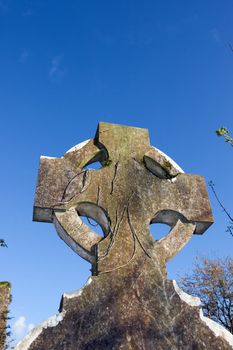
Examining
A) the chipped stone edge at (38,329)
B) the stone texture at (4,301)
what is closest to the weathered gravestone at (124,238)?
the chipped stone edge at (38,329)

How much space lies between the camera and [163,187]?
444 cm

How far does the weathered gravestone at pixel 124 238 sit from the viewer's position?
10.5ft

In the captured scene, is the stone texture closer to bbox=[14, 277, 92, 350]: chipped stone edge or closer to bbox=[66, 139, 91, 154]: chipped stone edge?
bbox=[14, 277, 92, 350]: chipped stone edge

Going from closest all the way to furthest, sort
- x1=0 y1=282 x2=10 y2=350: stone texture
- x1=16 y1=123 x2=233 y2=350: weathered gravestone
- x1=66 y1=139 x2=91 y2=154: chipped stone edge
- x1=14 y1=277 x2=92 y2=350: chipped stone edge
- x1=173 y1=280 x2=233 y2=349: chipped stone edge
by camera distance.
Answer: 1. x1=14 y1=277 x2=92 y2=350: chipped stone edge
2. x1=16 y1=123 x2=233 y2=350: weathered gravestone
3. x1=173 y1=280 x2=233 y2=349: chipped stone edge
4. x1=0 y1=282 x2=10 y2=350: stone texture
5. x1=66 y1=139 x2=91 y2=154: chipped stone edge

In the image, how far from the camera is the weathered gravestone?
3186 mm

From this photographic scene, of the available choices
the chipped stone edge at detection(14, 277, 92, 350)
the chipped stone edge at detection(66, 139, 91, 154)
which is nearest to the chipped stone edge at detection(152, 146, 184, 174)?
the chipped stone edge at detection(66, 139, 91, 154)

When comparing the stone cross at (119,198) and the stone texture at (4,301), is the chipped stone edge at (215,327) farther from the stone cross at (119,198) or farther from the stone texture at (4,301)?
the stone texture at (4,301)

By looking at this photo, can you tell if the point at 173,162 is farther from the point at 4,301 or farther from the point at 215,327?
the point at 4,301

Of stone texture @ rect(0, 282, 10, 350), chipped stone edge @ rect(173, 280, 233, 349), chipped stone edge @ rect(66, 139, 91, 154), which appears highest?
chipped stone edge @ rect(66, 139, 91, 154)

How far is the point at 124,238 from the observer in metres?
3.85

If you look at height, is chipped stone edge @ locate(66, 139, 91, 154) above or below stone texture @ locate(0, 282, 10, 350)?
above

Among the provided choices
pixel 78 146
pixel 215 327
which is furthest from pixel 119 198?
pixel 215 327

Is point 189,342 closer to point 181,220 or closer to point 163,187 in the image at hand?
point 181,220

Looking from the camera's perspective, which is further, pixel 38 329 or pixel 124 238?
pixel 124 238
